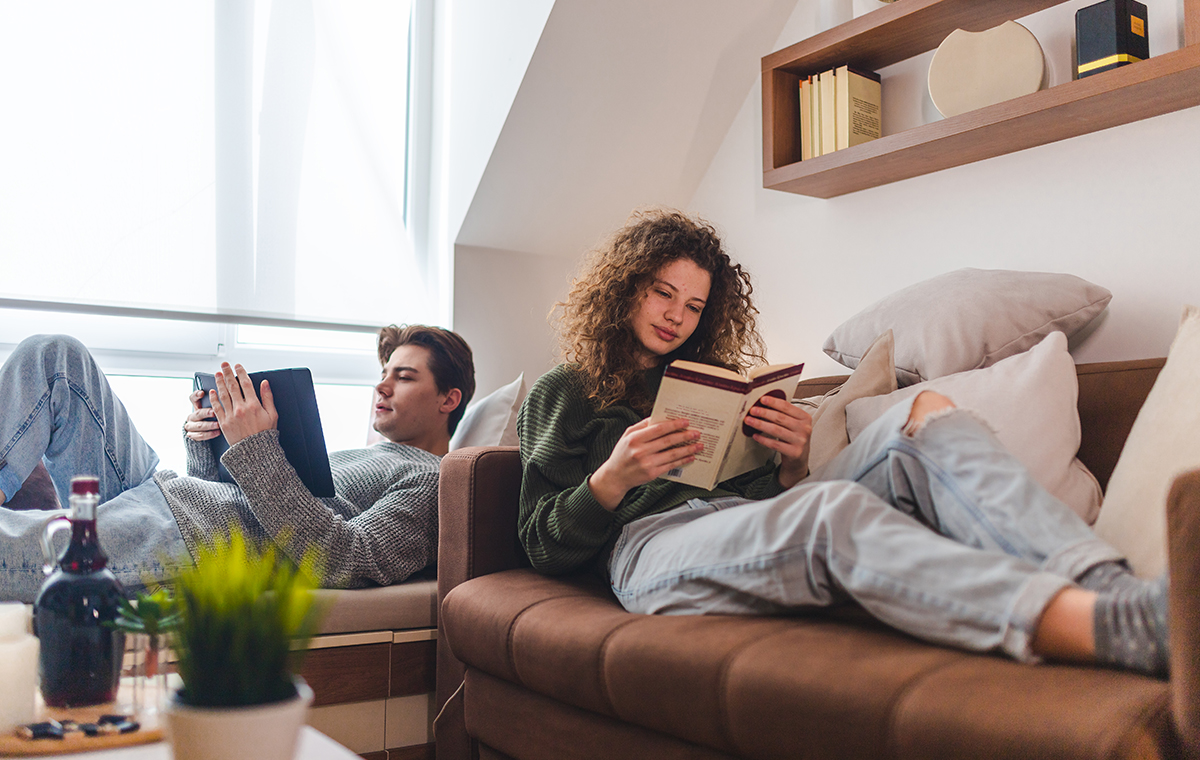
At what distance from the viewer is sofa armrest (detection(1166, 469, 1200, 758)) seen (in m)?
0.73

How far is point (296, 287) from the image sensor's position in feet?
9.01

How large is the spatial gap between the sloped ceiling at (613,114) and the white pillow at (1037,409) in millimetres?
1357

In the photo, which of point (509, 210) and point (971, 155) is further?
point (509, 210)

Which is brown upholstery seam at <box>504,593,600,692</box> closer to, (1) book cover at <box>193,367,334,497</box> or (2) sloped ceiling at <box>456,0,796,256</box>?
(1) book cover at <box>193,367,334,497</box>

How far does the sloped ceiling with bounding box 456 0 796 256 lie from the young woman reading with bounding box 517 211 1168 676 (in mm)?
881

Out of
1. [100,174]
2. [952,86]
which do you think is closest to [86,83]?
[100,174]

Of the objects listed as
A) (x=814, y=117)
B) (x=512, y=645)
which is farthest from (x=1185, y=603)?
(x=814, y=117)

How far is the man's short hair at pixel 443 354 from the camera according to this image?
2205 millimetres

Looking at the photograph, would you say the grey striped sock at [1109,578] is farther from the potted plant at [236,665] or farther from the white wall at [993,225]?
the white wall at [993,225]

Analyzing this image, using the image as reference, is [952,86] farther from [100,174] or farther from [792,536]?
[100,174]

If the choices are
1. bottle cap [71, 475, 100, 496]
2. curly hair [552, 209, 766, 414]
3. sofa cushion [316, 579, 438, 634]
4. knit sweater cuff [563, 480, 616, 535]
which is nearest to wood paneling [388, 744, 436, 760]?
sofa cushion [316, 579, 438, 634]

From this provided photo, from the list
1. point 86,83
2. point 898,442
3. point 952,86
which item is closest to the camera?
point 898,442

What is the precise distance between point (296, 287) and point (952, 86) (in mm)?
1955

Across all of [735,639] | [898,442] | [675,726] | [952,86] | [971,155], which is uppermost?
[952,86]
